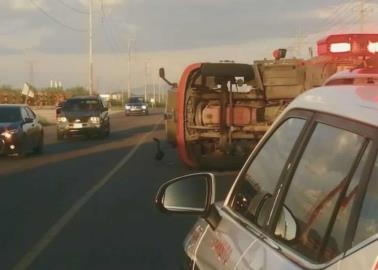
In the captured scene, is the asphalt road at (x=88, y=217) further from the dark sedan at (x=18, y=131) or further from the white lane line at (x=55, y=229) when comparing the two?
the dark sedan at (x=18, y=131)

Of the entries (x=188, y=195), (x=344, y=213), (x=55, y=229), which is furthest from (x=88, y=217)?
(x=344, y=213)

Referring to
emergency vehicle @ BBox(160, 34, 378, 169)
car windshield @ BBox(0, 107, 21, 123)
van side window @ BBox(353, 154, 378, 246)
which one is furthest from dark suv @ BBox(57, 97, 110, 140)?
van side window @ BBox(353, 154, 378, 246)

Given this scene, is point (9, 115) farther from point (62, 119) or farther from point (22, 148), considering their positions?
point (62, 119)

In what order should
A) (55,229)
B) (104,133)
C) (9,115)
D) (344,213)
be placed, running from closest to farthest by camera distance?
1. (344,213)
2. (55,229)
3. (9,115)
4. (104,133)

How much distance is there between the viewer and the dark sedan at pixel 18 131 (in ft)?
68.6

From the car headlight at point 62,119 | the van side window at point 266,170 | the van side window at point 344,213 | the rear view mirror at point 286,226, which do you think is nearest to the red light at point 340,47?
the van side window at point 266,170

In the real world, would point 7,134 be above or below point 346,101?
below

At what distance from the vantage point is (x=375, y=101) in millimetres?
2354

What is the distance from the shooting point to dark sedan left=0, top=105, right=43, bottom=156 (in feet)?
68.6

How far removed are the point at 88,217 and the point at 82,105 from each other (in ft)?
73.1

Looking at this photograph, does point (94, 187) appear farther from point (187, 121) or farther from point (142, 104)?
point (142, 104)

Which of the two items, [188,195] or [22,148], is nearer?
[188,195]

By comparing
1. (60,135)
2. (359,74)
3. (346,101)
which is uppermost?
(359,74)

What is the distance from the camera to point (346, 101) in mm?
2576
